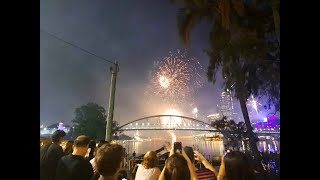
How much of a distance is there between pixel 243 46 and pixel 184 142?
74.1 inches

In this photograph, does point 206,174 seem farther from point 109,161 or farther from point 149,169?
point 109,161

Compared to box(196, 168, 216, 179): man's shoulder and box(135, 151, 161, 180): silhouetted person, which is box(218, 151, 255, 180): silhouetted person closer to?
box(196, 168, 216, 179): man's shoulder

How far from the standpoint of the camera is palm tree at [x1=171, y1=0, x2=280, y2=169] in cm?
384

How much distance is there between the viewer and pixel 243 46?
405 cm

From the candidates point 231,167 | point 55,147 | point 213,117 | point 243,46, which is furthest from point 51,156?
point 243,46

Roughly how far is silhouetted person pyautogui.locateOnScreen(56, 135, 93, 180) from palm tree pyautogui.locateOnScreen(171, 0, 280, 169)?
2317 millimetres

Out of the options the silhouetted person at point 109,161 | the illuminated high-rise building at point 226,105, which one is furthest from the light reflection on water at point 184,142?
the silhouetted person at point 109,161

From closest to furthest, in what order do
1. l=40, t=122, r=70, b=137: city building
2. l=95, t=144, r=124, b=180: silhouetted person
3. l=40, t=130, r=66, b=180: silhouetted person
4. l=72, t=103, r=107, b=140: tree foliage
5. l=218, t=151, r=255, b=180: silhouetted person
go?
l=95, t=144, r=124, b=180: silhouetted person < l=218, t=151, r=255, b=180: silhouetted person < l=40, t=130, r=66, b=180: silhouetted person < l=40, t=122, r=70, b=137: city building < l=72, t=103, r=107, b=140: tree foliage

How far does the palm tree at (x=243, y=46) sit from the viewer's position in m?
3.84

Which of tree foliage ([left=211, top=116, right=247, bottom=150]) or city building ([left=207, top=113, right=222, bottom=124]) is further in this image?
tree foliage ([left=211, top=116, right=247, bottom=150])

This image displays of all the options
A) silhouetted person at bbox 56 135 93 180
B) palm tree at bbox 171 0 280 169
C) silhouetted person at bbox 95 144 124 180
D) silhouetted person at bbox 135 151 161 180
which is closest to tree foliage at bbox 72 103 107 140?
silhouetted person at bbox 56 135 93 180

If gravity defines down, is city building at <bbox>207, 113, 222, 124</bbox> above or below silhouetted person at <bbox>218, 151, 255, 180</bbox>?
above

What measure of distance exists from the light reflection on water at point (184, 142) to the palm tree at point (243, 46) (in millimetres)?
314
